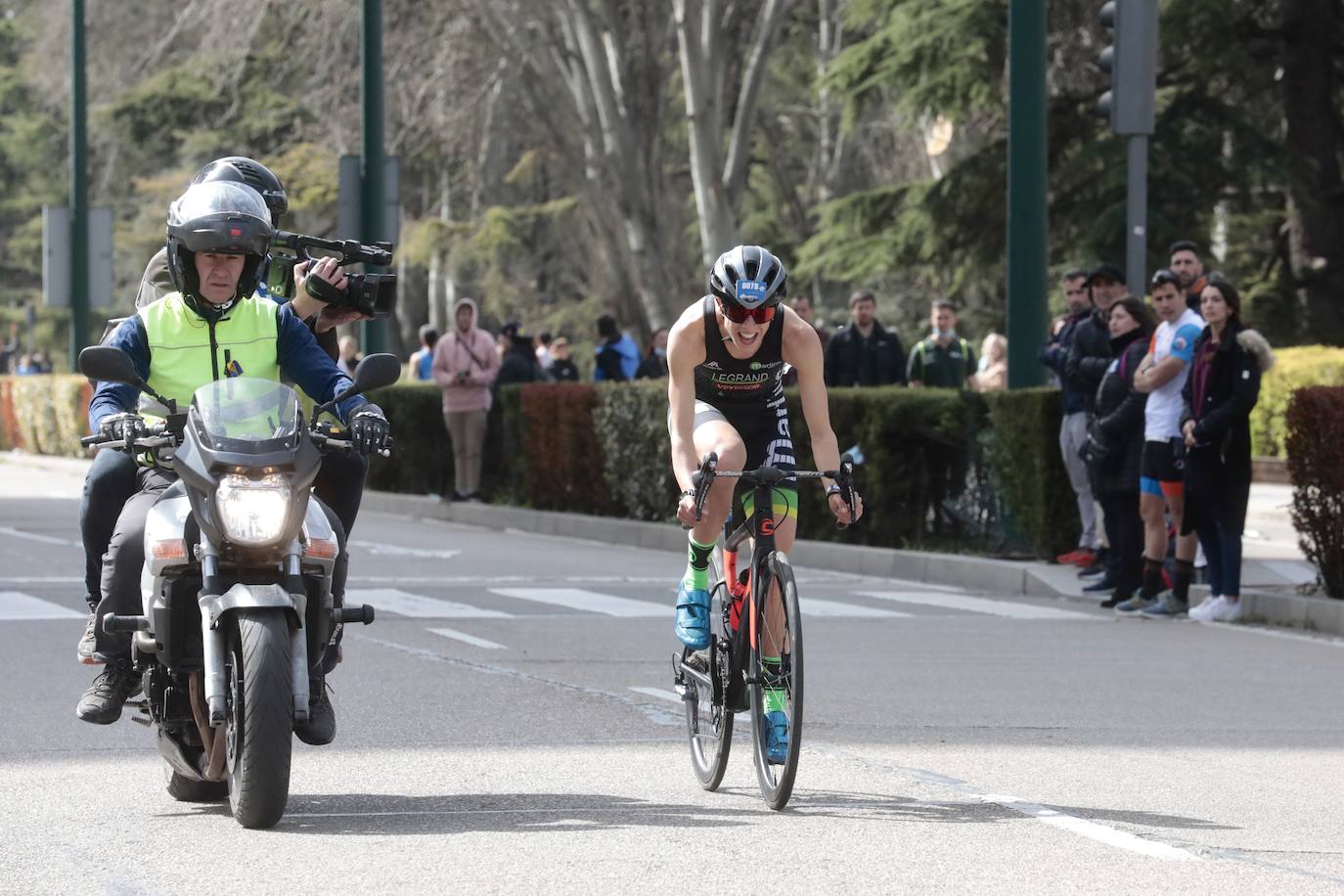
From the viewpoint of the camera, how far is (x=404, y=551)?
17828 millimetres

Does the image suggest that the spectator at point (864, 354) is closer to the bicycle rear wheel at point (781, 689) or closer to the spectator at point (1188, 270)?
the spectator at point (1188, 270)

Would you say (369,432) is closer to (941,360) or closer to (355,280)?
(355,280)

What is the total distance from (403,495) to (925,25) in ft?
23.8

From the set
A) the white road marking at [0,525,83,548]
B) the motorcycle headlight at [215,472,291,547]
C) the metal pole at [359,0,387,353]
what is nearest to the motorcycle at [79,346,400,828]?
the motorcycle headlight at [215,472,291,547]

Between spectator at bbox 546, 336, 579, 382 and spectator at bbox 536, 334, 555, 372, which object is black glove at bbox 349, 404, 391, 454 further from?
spectator at bbox 536, 334, 555, 372

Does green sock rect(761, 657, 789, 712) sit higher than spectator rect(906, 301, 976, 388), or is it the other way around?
spectator rect(906, 301, 976, 388)

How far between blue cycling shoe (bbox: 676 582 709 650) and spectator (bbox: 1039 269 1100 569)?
7.47 metres

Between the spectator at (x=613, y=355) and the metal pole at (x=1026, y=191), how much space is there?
700 centimetres

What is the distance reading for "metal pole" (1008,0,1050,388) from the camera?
16938 mm

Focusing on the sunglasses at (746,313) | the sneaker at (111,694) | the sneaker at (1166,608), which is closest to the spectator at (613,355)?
the sneaker at (1166,608)

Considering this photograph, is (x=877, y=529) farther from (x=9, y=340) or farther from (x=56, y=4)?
(x=9, y=340)

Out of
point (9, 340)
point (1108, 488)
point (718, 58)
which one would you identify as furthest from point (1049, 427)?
point (9, 340)

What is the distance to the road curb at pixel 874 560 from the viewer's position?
1335 centimetres

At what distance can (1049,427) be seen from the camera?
15617mm
